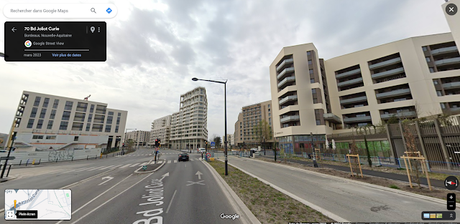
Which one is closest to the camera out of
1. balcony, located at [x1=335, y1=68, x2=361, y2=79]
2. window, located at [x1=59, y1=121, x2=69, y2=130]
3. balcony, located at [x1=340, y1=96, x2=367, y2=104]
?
balcony, located at [x1=340, y1=96, x2=367, y2=104]

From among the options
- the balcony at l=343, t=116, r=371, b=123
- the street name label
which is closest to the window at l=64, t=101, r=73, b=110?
the street name label

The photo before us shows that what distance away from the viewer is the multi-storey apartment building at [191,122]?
89.9 meters

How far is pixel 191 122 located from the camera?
93.6 meters

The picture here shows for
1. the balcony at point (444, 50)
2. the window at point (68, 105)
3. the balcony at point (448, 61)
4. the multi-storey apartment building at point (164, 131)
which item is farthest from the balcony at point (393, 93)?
the multi-storey apartment building at point (164, 131)

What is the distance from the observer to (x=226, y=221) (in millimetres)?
4867

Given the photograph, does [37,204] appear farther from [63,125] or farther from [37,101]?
[37,101]

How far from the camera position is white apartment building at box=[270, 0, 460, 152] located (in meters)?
33.6

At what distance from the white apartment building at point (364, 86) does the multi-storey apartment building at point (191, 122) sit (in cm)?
5445

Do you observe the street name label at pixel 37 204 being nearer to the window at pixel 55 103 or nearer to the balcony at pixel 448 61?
the balcony at pixel 448 61

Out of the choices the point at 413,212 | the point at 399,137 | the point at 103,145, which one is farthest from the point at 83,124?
the point at 399,137

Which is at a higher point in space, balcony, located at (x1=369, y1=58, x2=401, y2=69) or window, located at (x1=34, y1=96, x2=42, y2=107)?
balcony, located at (x1=369, y1=58, x2=401, y2=69)

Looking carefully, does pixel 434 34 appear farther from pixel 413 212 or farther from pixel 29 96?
pixel 29 96

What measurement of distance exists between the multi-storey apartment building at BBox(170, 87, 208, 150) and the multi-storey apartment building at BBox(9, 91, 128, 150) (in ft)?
117

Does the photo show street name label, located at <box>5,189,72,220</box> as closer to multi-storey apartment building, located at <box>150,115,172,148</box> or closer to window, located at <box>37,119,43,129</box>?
window, located at <box>37,119,43,129</box>
